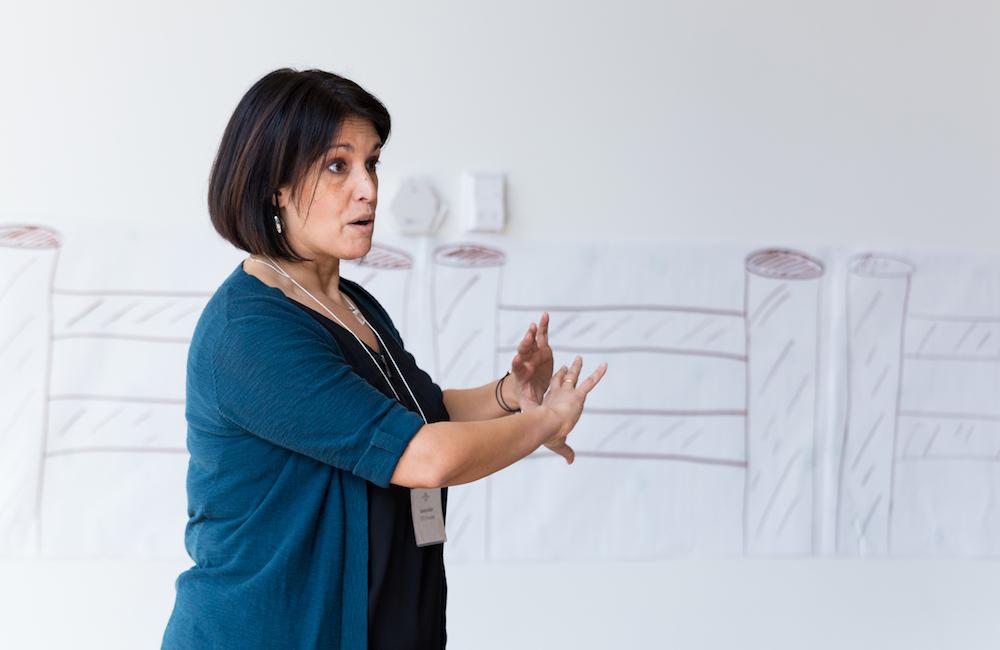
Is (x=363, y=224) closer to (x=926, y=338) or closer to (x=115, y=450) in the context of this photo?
(x=115, y=450)

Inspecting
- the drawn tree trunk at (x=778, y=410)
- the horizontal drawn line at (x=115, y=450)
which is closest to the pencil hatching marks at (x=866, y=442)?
the drawn tree trunk at (x=778, y=410)

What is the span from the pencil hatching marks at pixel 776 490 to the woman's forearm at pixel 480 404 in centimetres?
105

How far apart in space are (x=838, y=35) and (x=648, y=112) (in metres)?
0.48

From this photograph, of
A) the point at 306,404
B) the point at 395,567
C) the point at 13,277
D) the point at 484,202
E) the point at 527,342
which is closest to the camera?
the point at 306,404

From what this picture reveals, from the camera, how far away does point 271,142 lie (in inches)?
43.1

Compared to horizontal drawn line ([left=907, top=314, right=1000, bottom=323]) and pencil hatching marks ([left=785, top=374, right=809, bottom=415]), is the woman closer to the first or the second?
pencil hatching marks ([left=785, top=374, right=809, bottom=415])

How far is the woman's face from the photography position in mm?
1130

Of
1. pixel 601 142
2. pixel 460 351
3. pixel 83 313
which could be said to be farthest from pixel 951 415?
pixel 83 313

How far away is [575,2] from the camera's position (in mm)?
2184

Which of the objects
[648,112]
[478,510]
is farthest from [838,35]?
[478,510]

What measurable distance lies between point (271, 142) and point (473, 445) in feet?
1.29

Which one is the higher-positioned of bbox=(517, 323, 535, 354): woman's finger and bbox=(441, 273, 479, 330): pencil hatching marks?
bbox=(441, 273, 479, 330): pencil hatching marks

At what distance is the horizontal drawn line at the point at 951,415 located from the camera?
89.7 inches

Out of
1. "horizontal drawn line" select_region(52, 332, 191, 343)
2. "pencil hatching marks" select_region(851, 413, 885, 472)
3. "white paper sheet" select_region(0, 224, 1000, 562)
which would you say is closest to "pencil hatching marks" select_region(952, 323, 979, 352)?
"white paper sheet" select_region(0, 224, 1000, 562)
